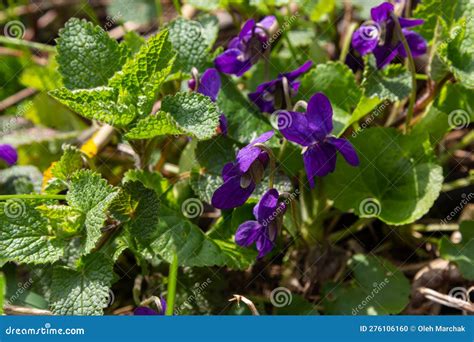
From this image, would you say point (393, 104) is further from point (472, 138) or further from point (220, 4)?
point (220, 4)

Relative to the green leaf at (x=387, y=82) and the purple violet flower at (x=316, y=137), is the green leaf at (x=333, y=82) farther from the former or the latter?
the purple violet flower at (x=316, y=137)

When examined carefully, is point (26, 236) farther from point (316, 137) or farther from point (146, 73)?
point (316, 137)

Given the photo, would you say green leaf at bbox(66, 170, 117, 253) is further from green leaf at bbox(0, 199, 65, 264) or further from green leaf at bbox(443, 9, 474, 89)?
green leaf at bbox(443, 9, 474, 89)

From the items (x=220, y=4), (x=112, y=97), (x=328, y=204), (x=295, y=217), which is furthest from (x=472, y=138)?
(x=112, y=97)

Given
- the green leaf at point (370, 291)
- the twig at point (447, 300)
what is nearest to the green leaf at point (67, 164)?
the green leaf at point (370, 291)

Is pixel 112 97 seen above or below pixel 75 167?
above

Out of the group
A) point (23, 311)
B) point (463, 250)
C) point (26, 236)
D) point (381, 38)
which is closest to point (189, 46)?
point (381, 38)
